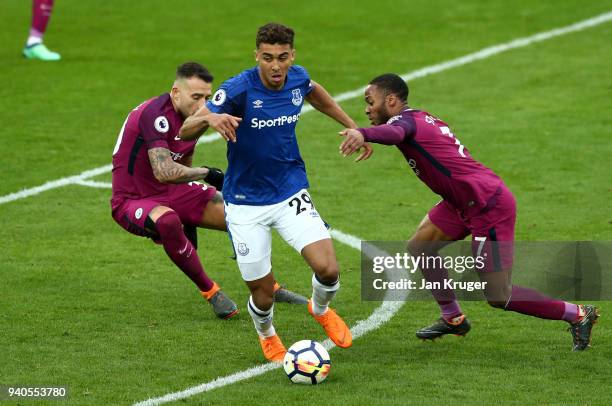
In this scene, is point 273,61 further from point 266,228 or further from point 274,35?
point 266,228

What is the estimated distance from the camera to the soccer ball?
8.70 metres

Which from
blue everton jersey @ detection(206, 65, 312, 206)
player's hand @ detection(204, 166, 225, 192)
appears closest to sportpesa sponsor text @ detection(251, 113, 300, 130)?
blue everton jersey @ detection(206, 65, 312, 206)

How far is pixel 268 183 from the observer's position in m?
9.30

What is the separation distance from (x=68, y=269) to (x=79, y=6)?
41.8 ft

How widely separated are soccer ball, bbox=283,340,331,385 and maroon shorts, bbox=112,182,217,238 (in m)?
2.30

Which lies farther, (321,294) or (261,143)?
(321,294)

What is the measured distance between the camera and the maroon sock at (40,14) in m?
19.6

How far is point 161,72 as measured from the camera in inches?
757

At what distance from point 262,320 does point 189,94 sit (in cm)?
224

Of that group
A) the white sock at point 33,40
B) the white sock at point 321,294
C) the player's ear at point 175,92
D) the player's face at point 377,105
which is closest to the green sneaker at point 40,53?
the white sock at point 33,40

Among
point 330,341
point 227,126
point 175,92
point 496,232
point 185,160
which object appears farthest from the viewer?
point 185,160

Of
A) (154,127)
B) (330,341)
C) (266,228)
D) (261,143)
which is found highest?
(261,143)

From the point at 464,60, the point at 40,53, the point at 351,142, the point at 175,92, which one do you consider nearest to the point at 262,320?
the point at 351,142

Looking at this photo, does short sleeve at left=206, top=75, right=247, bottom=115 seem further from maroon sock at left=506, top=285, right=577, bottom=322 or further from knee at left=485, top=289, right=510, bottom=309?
maroon sock at left=506, top=285, right=577, bottom=322
